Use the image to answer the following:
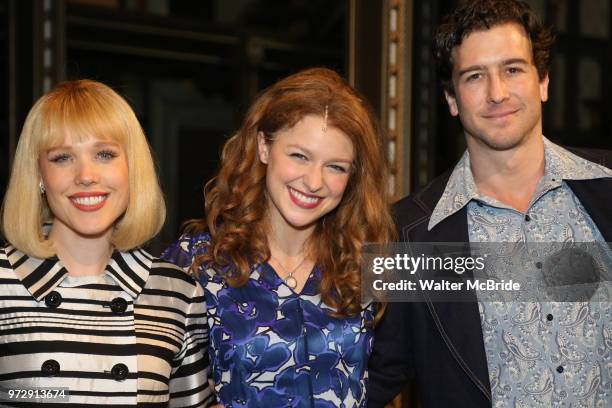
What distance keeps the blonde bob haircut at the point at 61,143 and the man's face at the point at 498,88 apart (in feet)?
2.78

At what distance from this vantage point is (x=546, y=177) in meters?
2.27

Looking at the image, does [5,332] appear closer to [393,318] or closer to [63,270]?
[63,270]

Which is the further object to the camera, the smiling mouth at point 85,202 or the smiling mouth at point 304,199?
the smiling mouth at point 304,199

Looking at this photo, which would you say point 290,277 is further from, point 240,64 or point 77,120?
point 240,64

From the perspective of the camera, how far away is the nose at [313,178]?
217cm

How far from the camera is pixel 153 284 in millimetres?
2070

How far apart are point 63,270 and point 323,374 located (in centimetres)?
67

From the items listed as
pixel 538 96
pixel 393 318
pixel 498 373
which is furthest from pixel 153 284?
pixel 538 96

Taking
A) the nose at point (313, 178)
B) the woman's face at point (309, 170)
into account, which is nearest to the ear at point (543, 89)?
the woman's face at point (309, 170)

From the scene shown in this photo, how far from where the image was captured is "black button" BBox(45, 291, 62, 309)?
1.92m

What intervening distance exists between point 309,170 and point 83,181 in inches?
22.0

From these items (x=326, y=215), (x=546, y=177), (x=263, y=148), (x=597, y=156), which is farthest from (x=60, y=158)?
(x=597, y=156)

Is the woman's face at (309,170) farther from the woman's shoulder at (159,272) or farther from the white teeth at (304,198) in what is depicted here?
the woman's shoulder at (159,272)

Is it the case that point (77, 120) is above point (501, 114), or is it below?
below
